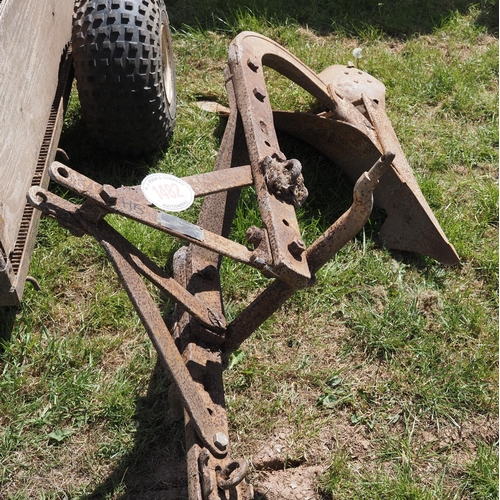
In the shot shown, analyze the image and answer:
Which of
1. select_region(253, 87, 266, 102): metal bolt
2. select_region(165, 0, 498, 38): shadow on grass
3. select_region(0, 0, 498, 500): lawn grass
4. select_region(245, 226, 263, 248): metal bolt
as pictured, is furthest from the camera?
select_region(165, 0, 498, 38): shadow on grass

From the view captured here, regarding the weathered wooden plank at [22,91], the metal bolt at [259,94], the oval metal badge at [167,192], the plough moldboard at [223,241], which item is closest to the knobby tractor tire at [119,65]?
the weathered wooden plank at [22,91]

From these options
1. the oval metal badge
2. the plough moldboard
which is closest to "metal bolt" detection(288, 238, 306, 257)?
the plough moldboard

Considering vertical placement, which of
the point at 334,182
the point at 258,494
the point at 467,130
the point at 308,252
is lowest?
the point at 258,494

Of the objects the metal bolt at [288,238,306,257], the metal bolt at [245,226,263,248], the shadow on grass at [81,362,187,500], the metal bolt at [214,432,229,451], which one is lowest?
the shadow on grass at [81,362,187,500]

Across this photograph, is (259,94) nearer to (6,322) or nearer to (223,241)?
(223,241)

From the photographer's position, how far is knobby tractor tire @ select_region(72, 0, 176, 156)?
3035 mm

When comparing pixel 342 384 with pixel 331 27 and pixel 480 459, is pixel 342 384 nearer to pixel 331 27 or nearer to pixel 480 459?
pixel 480 459

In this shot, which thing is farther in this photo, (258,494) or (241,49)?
(241,49)

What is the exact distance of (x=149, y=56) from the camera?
3.09m

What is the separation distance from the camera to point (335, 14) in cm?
482

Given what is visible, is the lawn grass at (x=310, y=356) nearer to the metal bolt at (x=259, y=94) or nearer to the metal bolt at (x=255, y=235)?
the metal bolt at (x=259, y=94)

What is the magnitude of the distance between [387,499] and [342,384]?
0.52 m

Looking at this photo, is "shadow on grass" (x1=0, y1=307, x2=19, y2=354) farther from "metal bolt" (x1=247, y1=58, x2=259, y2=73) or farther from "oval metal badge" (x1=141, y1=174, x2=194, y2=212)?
"metal bolt" (x1=247, y1=58, x2=259, y2=73)

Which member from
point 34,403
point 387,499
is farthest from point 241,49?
point 387,499
